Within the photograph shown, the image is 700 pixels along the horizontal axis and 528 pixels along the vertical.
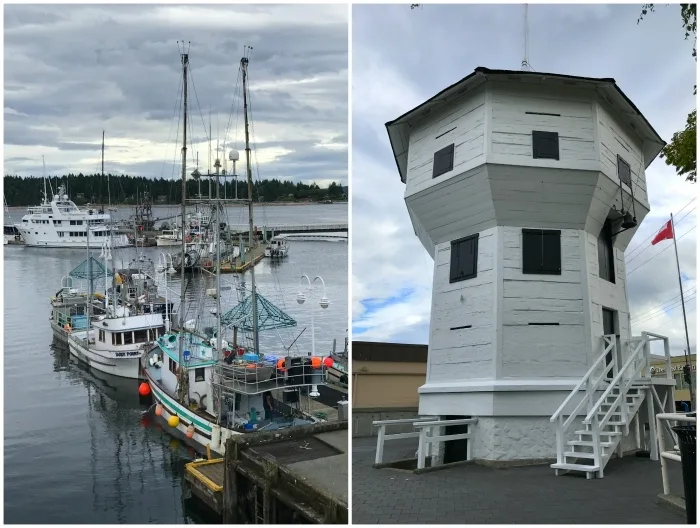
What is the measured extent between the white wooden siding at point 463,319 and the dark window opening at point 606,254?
148 cm

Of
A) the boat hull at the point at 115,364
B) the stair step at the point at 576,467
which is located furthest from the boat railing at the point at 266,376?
the boat hull at the point at 115,364

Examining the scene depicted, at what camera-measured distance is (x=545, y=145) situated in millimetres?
6934

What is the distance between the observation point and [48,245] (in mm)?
35719

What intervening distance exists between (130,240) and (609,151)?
4528 cm

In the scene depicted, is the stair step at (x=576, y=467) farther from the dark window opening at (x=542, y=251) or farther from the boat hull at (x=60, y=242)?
the boat hull at (x=60, y=242)

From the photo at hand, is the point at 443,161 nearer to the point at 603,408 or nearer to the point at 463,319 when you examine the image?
the point at 463,319

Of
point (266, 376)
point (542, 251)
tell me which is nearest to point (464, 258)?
point (542, 251)

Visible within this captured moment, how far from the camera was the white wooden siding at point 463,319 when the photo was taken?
7.09 m

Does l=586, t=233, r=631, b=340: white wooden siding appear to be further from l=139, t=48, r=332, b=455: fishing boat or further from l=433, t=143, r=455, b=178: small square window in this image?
l=139, t=48, r=332, b=455: fishing boat

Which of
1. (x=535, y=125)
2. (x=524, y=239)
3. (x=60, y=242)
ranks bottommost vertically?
(x=524, y=239)

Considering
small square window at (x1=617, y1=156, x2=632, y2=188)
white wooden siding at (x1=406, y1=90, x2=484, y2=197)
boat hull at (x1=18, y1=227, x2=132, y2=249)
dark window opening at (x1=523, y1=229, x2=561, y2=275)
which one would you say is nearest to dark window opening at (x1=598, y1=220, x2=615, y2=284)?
small square window at (x1=617, y1=156, x2=632, y2=188)

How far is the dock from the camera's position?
550cm

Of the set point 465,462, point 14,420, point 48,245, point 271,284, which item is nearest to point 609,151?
point 465,462

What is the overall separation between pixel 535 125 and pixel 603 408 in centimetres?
318
